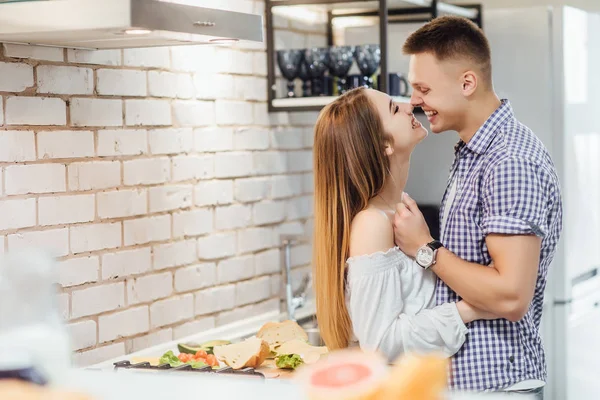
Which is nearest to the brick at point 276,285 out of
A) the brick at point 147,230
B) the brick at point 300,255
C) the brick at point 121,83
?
the brick at point 300,255

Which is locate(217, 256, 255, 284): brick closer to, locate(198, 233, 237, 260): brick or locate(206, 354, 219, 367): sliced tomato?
locate(198, 233, 237, 260): brick

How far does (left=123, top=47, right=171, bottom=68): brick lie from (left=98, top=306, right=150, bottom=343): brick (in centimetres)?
76

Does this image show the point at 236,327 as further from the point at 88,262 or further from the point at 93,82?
Result: the point at 93,82

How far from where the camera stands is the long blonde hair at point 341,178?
7.09ft

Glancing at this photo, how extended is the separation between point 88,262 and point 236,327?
767 millimetres

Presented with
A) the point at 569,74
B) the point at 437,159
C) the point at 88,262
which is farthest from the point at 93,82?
the point at 569,74

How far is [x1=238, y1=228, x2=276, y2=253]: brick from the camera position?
11.3 feet

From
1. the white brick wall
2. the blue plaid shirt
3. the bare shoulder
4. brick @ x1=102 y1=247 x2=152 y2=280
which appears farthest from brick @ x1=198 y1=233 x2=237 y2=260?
the blue plaid shirt

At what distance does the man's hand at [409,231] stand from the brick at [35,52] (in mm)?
1068

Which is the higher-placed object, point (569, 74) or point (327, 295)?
point (569, 74)

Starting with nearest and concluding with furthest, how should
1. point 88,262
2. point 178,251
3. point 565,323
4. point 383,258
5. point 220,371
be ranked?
1. point 383,258
2. point 220,371
3. point 88,262
4. point 178,251
5. point 565,323

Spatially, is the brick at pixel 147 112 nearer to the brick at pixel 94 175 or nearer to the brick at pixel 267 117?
the brick at pixel 94 175

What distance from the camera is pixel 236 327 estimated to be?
3326 mm

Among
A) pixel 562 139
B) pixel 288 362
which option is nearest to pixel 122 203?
pixel 288 362
